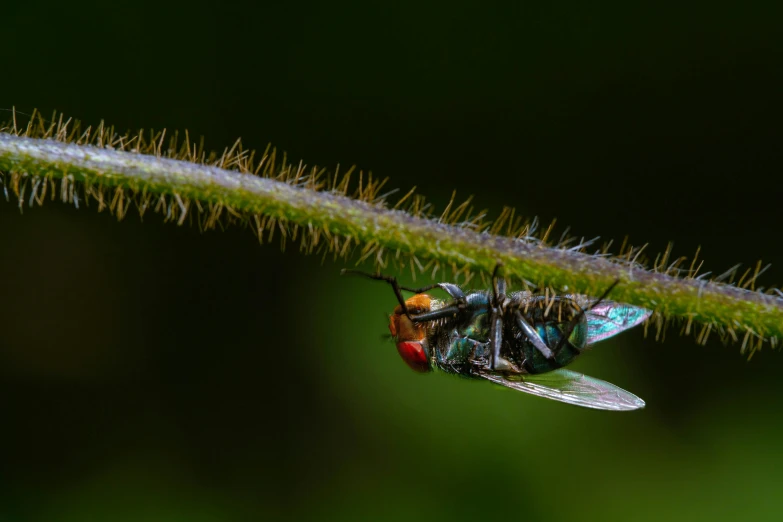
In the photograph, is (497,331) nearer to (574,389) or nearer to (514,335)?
(514,335)

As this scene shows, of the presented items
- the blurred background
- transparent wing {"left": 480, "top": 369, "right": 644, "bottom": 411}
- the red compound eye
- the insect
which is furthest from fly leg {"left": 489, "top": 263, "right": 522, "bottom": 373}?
the blurred background

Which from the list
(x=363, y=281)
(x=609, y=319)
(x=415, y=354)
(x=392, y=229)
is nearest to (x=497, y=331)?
(x=415, y=354)

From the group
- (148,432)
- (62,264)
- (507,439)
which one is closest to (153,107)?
(62,264)

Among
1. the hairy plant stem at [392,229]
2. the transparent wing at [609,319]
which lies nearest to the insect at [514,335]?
the transparent wing at [609,319]

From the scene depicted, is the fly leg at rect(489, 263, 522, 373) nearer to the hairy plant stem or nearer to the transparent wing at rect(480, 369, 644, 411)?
the transparent wing at rect(480, 369, 644, 411)

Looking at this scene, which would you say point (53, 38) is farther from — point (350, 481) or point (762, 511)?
point (762, 511)

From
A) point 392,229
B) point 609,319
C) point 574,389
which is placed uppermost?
point 392,229
